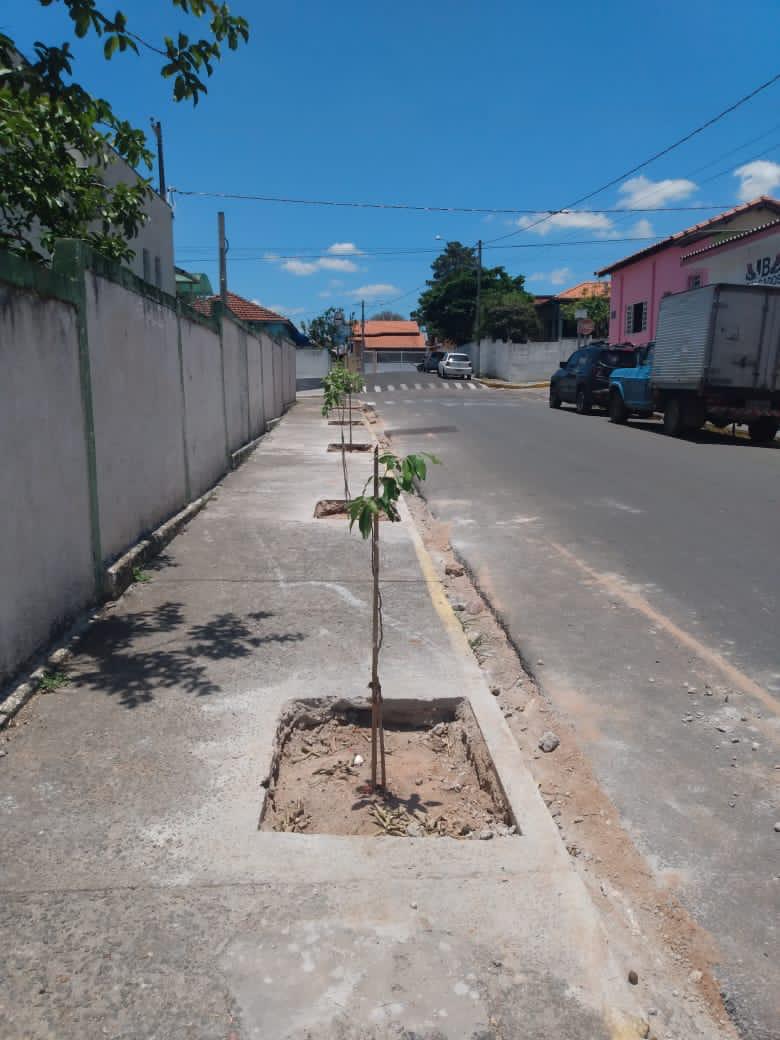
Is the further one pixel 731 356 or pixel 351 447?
pixel 731 356

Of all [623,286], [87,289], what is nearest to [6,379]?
[87,289]

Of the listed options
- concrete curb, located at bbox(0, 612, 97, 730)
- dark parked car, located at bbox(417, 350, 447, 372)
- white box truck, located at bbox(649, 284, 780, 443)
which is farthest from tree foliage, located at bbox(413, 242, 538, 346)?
concrete curb, located at bbox(0, 612, 97, 730)

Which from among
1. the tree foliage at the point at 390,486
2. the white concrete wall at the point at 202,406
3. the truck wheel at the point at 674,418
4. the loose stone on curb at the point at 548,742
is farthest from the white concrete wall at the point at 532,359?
the tree foliage at the point at 390,486

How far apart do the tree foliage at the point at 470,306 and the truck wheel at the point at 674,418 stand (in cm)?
3903

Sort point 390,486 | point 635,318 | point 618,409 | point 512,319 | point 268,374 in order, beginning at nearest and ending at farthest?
1. point 390,486
2. point 268,374
3. point 618,409
4. point 635,318
5. point 512,319

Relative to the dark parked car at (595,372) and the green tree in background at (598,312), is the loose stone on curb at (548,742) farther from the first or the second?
the green tree in background at (598,312)

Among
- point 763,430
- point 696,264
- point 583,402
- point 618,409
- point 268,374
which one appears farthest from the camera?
point 696,264

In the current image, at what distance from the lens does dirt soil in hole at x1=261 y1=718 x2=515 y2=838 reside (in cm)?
314

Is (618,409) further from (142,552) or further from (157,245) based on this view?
(142,552)

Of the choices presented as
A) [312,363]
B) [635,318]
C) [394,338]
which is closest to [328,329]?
[312,363]

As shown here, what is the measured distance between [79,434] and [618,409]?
17586mm

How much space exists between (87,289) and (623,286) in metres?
32.0

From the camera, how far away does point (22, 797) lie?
3131mm

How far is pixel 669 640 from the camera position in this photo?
513 centimetres
